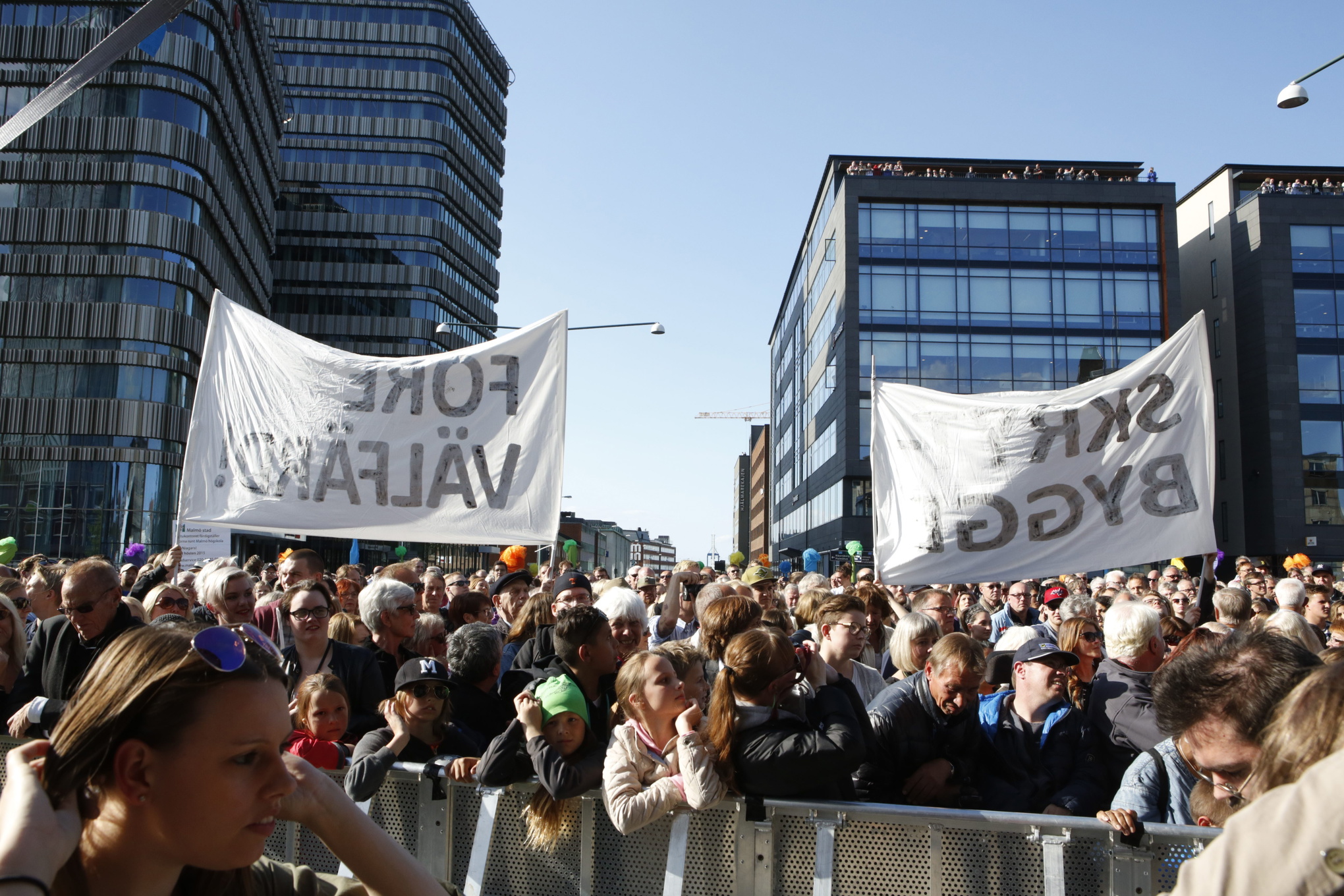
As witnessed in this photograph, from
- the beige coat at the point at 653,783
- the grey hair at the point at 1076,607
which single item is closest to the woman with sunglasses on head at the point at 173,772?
the beige coat at the point at 653,783

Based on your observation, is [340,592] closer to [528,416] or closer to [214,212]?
[528,416]

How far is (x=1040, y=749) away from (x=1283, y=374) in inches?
2020

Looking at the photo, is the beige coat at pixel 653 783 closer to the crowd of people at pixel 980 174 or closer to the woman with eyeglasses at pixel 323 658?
the woman with eyeglasses at pixel 323 658

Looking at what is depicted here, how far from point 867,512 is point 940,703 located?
144ft

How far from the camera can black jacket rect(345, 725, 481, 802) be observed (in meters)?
3.92

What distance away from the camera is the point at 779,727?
12.3 feet

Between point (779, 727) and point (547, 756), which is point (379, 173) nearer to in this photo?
point (547, 756)

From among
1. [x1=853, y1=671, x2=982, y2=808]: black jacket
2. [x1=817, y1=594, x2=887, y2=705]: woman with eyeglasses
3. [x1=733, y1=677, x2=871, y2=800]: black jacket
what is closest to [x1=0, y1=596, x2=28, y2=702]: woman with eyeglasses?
[x1=733, y1=677, x2=871, y2=800]: black jacket

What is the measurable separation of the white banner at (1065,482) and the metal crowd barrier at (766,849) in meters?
4.08

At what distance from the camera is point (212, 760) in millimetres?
1721

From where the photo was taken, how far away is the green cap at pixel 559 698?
3932mm

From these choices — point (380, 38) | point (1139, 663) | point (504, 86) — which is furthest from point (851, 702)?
point (504, 86)

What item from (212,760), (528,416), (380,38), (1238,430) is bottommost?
(212,760)

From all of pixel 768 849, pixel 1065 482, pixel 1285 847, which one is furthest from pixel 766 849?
pixel 1065 482
